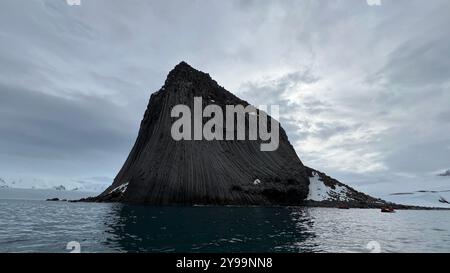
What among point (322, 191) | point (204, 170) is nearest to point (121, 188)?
point (204, 170)

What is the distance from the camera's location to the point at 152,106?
142m

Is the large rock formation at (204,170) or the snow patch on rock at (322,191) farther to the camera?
the snow patch on rock at (322,191)

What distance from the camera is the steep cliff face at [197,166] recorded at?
353ft

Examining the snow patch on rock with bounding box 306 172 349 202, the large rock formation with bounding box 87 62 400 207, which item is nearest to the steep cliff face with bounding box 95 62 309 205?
the large rock formation with bounding box 87 62 400 207

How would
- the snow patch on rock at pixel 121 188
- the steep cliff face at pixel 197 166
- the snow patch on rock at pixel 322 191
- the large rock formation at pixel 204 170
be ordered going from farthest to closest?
the snow patch on rock at pixel 322 191, the snow patch on rock at pixel 121 188, the large rock formation at pixel 204 170, the steep cliff face at pixel 197 166

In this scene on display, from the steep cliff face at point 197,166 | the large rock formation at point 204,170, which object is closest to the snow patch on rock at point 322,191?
the large rock formation at point 204,170

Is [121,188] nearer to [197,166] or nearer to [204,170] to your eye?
[197,166]

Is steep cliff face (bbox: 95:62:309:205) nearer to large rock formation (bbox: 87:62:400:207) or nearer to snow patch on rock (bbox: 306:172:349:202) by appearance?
large rock formation (bbox: 87:62:400:207)

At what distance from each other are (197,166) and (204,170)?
2.50 meters

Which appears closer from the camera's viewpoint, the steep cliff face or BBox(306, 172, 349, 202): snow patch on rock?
the steep cliff face

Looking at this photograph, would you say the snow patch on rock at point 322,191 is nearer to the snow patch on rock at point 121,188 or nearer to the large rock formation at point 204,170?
the large rock formation at point 204,170

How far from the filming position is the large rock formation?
10781 centimetres
